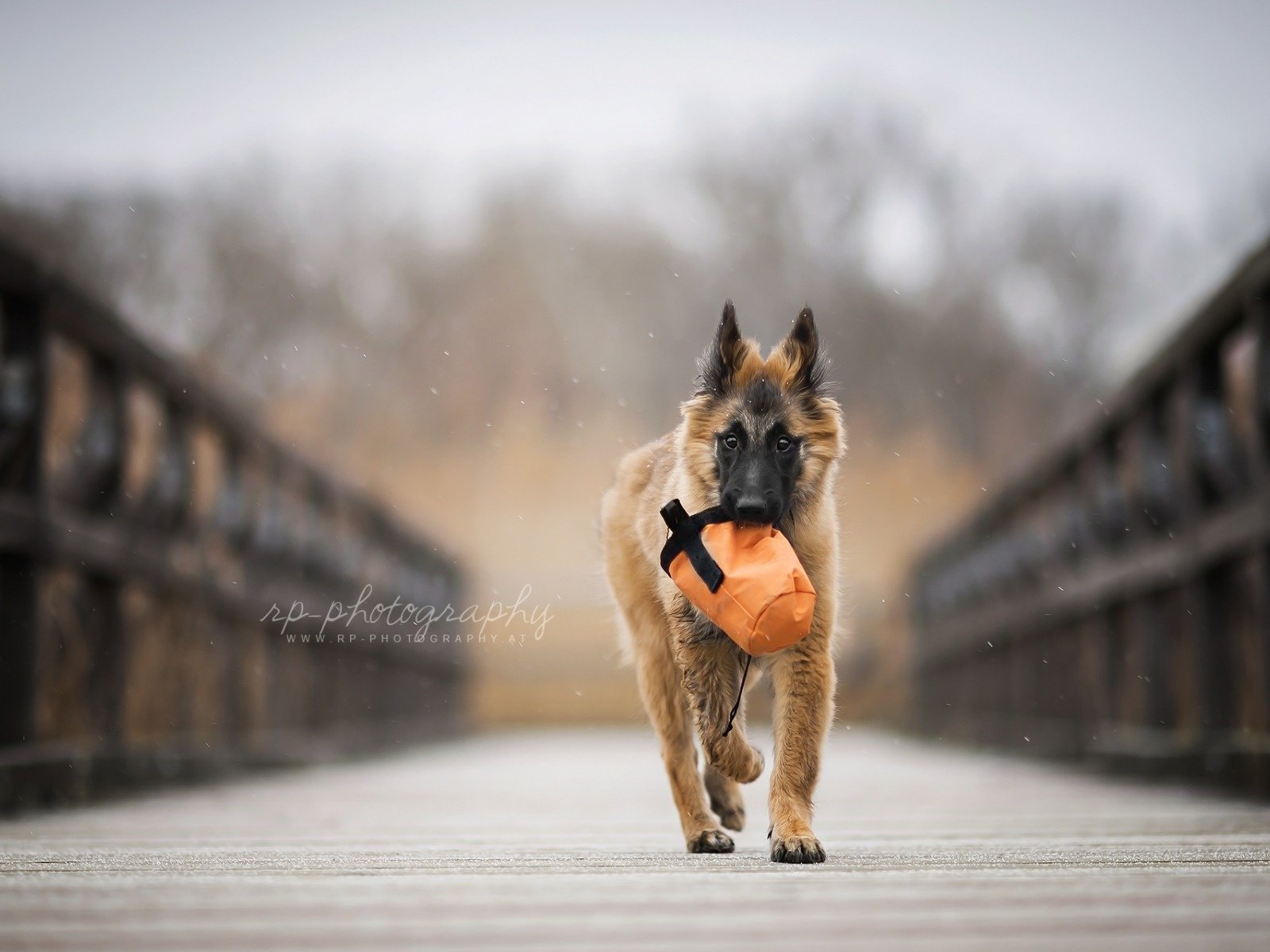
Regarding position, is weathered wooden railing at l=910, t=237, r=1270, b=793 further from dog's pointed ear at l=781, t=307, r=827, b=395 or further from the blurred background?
the blurred background

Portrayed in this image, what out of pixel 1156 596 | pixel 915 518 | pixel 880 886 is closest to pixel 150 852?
pixel 880 886

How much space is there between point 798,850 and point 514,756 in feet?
29.7

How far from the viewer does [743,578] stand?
11.9 feet

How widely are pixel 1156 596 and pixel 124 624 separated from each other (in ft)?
15.4

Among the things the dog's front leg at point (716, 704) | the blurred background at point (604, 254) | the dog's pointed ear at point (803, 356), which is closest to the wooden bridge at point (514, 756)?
the dog's front leg at point (716, 704)

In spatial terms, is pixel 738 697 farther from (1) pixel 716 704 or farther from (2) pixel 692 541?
(2) pixel 692 541

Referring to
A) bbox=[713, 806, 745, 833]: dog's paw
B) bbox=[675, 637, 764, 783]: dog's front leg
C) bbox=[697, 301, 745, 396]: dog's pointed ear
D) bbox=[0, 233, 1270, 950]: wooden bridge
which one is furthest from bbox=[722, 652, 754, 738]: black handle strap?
bbox=[697, 301, 745, 396]: dog's pointed ear

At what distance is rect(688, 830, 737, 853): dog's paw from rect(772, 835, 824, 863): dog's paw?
40cm

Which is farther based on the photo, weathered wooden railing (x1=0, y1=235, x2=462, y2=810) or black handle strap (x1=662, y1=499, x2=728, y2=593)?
weathered wooden railing (x1=0, y1=235, x2=462, y2=810)

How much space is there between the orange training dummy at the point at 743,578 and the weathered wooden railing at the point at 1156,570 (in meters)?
2.30

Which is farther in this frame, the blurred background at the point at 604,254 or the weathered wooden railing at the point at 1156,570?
the blurred background at the point at 604,254

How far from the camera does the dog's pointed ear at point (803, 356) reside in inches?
160

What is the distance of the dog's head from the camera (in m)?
3.97

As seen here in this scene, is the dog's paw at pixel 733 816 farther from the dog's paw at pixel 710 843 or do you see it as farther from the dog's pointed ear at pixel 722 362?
the dog's pointed ear at pixel 722 362
